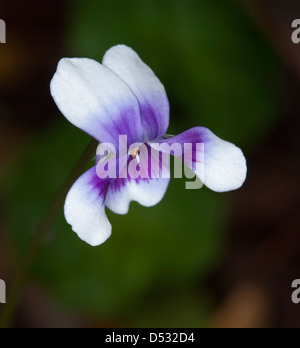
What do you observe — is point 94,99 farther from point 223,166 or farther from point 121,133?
point 223,166

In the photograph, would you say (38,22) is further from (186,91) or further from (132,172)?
(132,172)

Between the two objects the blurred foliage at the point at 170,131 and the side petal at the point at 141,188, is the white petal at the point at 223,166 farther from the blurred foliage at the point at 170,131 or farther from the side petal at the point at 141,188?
the blurred foliage at the point at 170,131

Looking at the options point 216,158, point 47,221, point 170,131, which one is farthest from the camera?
point 170,131

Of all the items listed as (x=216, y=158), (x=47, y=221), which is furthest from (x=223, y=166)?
(x=47, y=221)

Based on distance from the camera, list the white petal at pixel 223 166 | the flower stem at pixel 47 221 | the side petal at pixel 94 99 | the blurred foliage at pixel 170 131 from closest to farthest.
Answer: the side petal at pixel 94 99 → the white petal at pixel 223 166 → the flower stem at pixel 47 221 → the blurred foliage at pixel 170 131

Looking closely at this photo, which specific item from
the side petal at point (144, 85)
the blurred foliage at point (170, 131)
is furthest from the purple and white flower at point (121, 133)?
the blurred foliage at point (170, 131)
